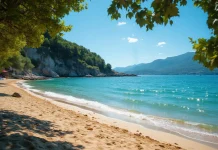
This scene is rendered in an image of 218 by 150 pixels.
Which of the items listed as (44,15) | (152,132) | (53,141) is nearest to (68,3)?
(44,15)

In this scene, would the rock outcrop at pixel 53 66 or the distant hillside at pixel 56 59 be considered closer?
the rock outcrop at pixel 53 66

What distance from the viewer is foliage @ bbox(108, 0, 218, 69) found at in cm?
297

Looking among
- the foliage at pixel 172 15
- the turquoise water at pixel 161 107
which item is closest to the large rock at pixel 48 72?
the turquoise water at pixel 161 107

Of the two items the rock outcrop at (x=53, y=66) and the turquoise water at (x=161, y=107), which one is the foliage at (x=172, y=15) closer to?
the turquoise water at (x=161, y=107)

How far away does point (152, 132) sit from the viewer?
12039mm

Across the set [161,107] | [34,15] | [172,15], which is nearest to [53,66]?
[161,107]

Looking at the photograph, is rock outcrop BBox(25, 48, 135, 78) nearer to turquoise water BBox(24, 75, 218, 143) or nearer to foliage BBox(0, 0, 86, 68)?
turquoise water BBox(24, 75, 218, 143)

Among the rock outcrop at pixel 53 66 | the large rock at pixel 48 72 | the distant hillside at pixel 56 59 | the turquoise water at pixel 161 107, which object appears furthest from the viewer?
the large rock at pixel 48 72

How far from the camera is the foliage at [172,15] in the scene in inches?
117

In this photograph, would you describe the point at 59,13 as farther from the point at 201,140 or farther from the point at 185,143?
the point at 201,140

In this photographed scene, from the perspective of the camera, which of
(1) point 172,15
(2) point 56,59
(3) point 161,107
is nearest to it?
(1) point 172,15

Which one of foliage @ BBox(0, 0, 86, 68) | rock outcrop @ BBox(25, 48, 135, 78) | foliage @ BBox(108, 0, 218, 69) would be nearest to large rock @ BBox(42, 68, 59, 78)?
rock outcrop @ BBox(25, 48, 135, 78)

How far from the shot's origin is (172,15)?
3.35 m

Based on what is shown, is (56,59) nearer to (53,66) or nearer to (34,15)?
(53,66)
